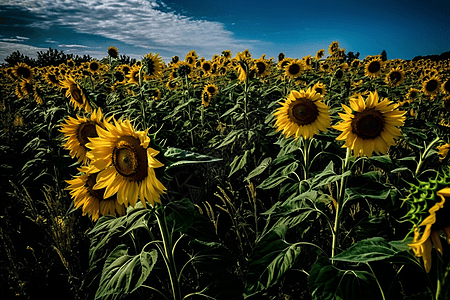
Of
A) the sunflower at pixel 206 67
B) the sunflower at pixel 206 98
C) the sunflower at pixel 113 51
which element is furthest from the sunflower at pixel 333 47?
the sunflower at pixel 113 51

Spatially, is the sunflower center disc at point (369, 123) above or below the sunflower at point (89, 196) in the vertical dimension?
above

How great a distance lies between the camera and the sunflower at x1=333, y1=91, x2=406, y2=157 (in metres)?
1.83

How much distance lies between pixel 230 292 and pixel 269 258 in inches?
12.8

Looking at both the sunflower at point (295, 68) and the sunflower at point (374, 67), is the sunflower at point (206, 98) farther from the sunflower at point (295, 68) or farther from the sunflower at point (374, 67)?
the sunflower at point (374, 67)

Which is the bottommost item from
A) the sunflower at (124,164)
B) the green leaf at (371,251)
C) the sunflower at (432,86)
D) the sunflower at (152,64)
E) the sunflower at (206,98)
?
the green leaf at (371,251)

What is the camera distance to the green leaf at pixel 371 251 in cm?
92

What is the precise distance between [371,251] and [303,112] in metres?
1.61

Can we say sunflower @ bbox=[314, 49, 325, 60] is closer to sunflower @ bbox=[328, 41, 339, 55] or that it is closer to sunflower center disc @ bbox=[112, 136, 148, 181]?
sunflower @ bbox=[328, 41, 339, 55]

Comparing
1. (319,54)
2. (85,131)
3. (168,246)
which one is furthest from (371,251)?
(319,54)

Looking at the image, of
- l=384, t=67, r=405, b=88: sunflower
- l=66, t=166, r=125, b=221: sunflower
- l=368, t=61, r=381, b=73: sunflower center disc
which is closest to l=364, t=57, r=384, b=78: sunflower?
l=368, t=61, r=381, b=73: sunflower center disc

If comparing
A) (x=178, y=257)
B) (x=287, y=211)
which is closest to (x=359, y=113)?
(x=287, y=211)

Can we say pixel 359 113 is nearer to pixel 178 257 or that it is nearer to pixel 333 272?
pixel 333 272

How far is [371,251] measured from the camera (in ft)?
3.16

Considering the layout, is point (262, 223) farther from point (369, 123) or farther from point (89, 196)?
point (89, 196)
